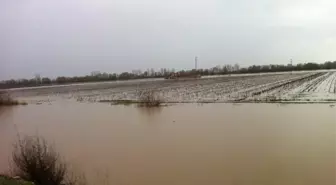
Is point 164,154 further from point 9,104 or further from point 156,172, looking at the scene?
point 9,104

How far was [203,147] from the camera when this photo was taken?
1111cm

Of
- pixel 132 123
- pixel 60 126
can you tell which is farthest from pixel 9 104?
pixel 132 123

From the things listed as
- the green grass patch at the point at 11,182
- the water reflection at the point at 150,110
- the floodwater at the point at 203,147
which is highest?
the green grass patch at the point at 11,182

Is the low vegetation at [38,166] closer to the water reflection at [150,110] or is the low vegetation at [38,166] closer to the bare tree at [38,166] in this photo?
the bare tree at [38,166]

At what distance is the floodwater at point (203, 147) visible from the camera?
846 centimetres

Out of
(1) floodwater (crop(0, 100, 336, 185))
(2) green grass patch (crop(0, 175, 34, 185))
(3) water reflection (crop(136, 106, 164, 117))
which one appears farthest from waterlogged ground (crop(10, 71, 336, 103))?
(2) green grass patch (crop(0, 175, 34, 185))

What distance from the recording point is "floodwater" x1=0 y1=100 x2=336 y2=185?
27.8 feet

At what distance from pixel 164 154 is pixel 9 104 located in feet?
88.0

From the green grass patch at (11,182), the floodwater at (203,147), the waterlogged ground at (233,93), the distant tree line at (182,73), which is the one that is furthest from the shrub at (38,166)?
the distant tree line at (182,73)

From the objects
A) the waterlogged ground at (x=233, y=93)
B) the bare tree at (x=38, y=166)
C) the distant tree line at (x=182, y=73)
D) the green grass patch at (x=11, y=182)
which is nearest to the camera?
the green grass patch at (x=11, y=182)

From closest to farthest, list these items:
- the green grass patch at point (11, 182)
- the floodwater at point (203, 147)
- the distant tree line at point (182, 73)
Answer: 1. the green grass patch at point (11, 182)
2. the floodwater at point (203, 147)
3. the distant tree line at point (182, 73)

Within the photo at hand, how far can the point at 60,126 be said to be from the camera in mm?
17641

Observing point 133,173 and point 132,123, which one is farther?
point 132,123

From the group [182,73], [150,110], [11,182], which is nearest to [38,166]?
[11,182]
